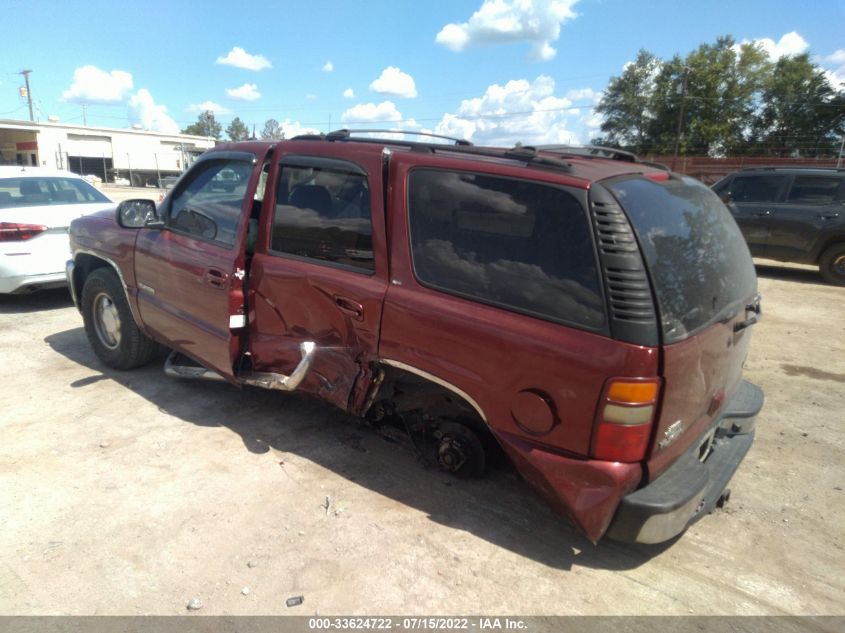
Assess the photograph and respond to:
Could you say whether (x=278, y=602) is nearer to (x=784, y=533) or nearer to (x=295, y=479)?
(x=295, y=479)

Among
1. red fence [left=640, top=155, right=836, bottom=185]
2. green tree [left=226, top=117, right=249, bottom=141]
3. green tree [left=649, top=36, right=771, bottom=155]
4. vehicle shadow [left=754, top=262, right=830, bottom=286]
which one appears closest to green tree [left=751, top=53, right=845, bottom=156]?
green tree [left=649, top=36, right=771, bottom=155]

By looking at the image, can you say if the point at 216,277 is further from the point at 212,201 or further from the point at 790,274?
the point at 790,274

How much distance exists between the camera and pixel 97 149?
5250 cm

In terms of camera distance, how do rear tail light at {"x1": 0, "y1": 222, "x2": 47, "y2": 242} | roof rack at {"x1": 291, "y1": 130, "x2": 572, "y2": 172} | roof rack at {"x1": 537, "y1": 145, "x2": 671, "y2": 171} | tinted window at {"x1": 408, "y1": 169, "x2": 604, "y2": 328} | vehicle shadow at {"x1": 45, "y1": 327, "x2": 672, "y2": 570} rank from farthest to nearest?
rear tail light at {"x1": 0, "y1": 222, "x2": 47, "y2": 242} < roof rack at {"x1": 537, "y1": 145, "x2": 671, "y2": 171} < vehicle shadow at {"x1": 45, "y1": 327, "x2": 672, "y2": 570} < roof rack at {"x1": 291, "y1": 130, "x2": 572, "y2": 172} < tinted window at {"x1": 408, "y1": 169, "x2": 604, "y2": 328}

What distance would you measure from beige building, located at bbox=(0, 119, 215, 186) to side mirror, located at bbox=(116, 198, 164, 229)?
44.4m

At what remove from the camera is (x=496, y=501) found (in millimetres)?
3096

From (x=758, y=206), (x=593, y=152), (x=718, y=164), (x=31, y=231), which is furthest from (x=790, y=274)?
(x=718, y=164)

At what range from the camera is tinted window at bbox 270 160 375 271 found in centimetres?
304

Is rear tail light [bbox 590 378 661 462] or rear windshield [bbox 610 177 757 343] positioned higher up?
rear windshield [bbox 610 177 757 343]

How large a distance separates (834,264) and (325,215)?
9.37 meters

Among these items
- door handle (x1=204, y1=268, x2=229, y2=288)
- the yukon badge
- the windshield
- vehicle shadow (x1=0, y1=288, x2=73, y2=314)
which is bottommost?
vehicle shadow (x1=0, y1=288, x2=73, y2=314)

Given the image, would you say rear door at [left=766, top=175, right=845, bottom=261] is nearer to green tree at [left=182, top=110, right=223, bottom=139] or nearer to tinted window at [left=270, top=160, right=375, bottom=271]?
tinted window at [left=270, top=160, right=375, bottom=271]

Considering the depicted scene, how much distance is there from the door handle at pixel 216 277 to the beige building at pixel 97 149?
4533 cm

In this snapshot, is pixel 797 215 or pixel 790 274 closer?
pixel 797 215
